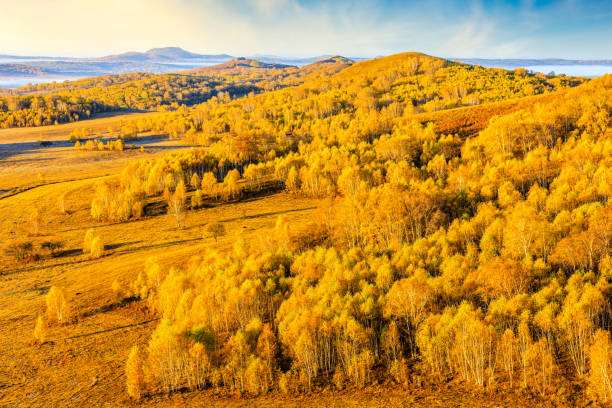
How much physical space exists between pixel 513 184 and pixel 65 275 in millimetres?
105909

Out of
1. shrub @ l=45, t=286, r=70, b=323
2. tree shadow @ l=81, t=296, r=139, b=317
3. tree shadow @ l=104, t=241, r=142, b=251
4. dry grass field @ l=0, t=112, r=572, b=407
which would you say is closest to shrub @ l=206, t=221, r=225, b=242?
dry grass field @ l=0, t=112, r=572, b=407

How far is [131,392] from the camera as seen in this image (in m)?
A: 40.0

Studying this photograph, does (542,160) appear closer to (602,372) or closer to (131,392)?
(602,372)

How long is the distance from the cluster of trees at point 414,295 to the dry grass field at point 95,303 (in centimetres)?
266

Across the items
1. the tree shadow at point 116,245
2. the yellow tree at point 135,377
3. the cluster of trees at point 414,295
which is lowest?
the yellow tree at point 135,377

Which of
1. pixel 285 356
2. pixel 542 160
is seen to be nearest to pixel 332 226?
pixel 285 356

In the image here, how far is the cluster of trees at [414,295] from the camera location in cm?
3850

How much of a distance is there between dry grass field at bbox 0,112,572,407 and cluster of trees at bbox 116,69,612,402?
266cm

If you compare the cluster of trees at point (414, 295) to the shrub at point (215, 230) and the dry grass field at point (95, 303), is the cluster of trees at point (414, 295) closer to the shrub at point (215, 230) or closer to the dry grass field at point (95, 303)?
the dry grass field at point (95, 303)

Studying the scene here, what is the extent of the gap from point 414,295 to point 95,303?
183ft

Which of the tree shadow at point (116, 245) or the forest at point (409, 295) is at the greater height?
the forest at point (409, 295)

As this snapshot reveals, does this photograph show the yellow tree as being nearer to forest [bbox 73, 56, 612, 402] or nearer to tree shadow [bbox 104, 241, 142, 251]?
forest [bbox 73, 56, 612, 402]

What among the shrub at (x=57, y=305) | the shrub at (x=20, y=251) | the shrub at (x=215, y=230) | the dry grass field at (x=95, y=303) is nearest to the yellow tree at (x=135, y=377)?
the dry grass field at (x=95, y=303)

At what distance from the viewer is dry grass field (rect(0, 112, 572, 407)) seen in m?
39.2
